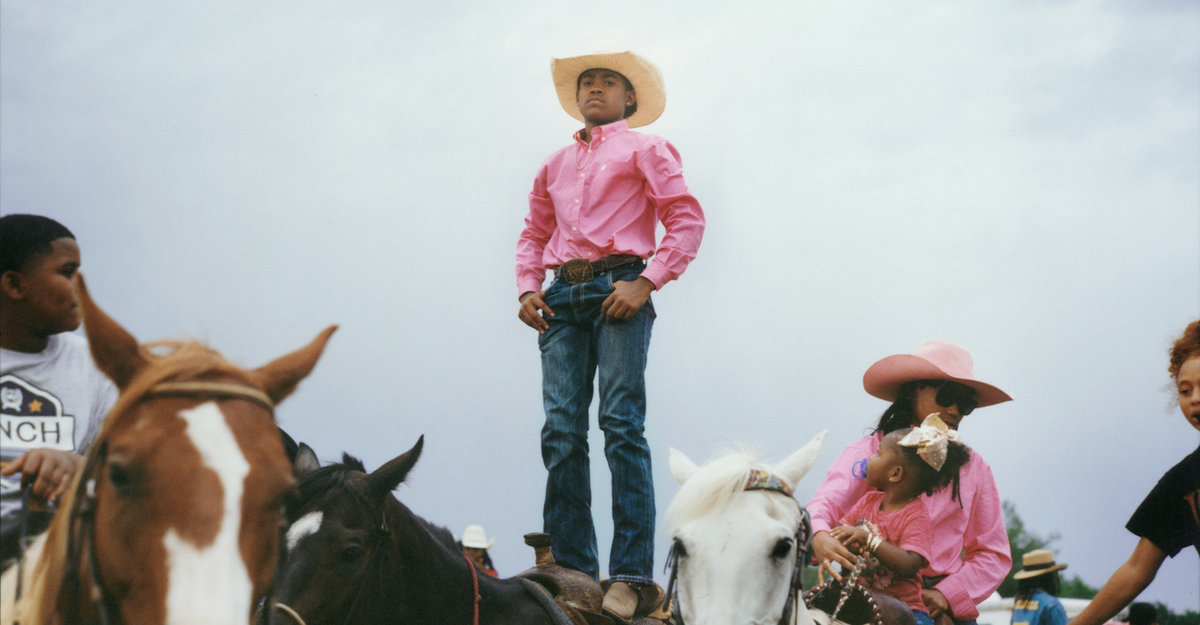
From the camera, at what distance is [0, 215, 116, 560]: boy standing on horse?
2834 millimetres

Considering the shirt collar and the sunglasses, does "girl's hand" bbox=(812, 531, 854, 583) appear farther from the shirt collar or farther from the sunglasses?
the shirt collar

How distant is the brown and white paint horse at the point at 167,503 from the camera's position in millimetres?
1899

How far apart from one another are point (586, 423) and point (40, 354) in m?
2.36

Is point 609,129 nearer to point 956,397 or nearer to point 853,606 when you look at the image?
point 956,397

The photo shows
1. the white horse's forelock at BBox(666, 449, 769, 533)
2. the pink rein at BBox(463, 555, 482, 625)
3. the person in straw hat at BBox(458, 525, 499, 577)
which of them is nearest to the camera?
the white horse's forelock at BBox(666, 449, 769, 533)

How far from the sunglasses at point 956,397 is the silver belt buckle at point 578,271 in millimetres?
2159

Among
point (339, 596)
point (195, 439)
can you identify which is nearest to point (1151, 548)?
point (339, 596)

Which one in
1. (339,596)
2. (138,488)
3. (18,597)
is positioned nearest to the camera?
(138,488)

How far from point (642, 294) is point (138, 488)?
2.77 meters

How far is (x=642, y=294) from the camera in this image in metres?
4.43

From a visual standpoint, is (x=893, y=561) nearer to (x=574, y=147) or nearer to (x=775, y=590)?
(x=775, y=590)

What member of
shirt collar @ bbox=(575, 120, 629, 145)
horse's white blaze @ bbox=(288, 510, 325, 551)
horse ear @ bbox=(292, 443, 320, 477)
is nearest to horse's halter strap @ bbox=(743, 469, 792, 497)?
horse's white blaze @ bbox=(288, 510, 325, 551)

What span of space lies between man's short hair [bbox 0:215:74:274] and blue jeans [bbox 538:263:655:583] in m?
2.25

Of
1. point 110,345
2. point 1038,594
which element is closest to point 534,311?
point 110,345
